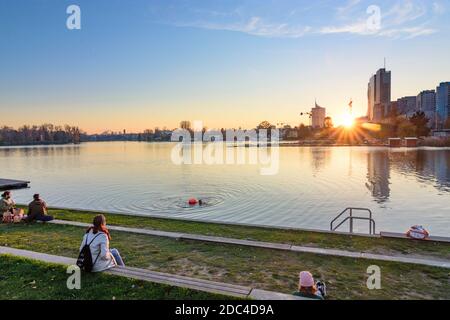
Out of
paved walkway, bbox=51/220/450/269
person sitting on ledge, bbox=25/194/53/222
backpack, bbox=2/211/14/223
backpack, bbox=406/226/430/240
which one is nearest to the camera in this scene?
paved walkway, bbox=51/220/450/269

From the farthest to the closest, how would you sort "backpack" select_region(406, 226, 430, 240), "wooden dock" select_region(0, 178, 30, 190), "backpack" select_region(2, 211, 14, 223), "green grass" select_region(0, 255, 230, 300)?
1. "wooden dock" select_region(0, 178, 30, 190)
2. "backpack" select_region(2, 211, 14, 223)
3. "backpack" select_region(406, 226, 430, 240)
4. "green grass" select_region(0, 255, 230, 300)

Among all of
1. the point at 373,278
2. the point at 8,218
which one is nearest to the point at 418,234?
the point at 373,278

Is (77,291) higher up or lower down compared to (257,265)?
higher up

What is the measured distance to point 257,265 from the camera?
7988 millimetres

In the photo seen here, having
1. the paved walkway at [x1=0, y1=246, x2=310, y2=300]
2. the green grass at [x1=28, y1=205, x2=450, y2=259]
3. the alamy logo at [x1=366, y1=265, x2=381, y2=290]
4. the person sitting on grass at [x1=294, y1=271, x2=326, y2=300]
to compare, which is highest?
the person sitting on grass at [x1=294, y1=271, x2=326, y2=300]

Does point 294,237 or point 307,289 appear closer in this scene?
point 307,289

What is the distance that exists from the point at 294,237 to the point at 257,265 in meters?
3.41

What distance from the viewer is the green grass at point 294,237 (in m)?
9.52

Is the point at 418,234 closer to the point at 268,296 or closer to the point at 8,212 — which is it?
the point at 268,296

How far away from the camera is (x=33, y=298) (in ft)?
19.5

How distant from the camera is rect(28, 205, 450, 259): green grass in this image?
952 cm

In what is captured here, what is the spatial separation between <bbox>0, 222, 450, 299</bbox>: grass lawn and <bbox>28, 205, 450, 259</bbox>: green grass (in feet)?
5.35

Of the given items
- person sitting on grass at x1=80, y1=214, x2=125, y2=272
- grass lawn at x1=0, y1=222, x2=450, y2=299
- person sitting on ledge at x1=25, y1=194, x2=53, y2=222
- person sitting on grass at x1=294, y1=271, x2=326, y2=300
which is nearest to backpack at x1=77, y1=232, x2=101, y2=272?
person sitting on grass at x1=80, y1=214, x2=125, y2=272

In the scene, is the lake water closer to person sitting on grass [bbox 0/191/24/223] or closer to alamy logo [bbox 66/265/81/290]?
person sitting on grass [bbox 0/191/24/223]
